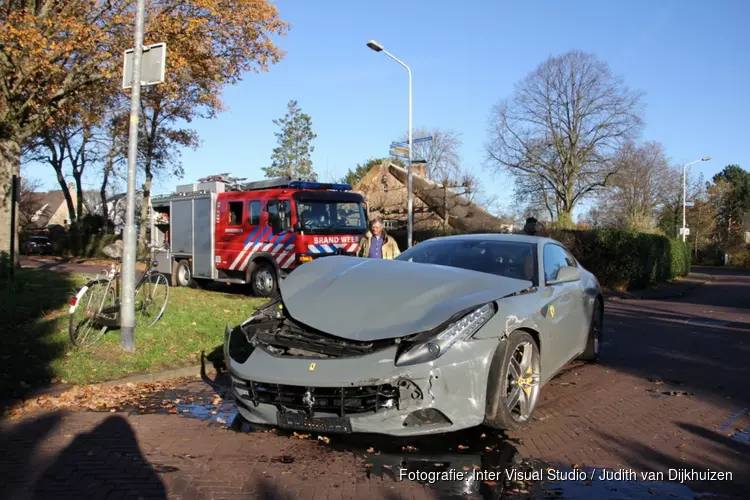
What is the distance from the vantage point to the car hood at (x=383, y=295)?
3.99m

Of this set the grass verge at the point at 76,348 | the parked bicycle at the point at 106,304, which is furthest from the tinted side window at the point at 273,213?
the parked bicycle at the point at 106,304

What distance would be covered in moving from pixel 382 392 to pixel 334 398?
326 mm

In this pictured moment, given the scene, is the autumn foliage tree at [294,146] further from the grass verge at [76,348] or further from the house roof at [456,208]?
the grass verge at [76,348]

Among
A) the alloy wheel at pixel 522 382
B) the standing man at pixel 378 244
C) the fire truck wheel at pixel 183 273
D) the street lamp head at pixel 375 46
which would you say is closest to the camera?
the alloy wheel at pixel 522 382

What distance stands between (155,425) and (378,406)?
2058 millimetres

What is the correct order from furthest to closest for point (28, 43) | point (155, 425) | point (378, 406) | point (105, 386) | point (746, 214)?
1. point (746, 214)
2. point (28, 43)
3. point (105, 386)
4. point (155, 425)
5. point (378, 406)

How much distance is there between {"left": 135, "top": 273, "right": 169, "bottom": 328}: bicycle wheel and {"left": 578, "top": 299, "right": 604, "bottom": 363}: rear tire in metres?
5.76

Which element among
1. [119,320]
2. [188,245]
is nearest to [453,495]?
[119,320]

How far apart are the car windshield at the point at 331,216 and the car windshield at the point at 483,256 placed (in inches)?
259

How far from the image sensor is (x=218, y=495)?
3322 millimetres

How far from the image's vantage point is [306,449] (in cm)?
403

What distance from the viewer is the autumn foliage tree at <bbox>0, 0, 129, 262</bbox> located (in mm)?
12539

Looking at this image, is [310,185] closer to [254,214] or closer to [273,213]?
[273,213]

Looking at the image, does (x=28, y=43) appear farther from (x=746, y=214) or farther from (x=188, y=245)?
(x=746, y=214)
